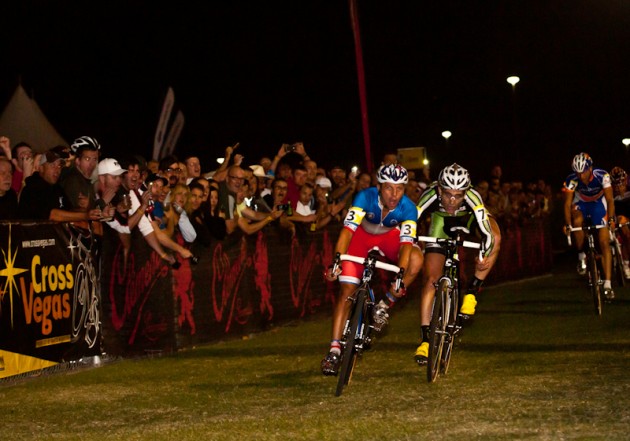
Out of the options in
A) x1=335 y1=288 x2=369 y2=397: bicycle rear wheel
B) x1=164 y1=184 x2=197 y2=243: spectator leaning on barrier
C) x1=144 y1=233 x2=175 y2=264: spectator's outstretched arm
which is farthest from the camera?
x1=164 y1=184 x2=197 y2=243: spectator leaning on barrier

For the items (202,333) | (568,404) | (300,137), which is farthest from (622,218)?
(300,137)

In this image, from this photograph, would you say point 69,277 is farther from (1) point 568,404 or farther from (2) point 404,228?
(1) point 568,404

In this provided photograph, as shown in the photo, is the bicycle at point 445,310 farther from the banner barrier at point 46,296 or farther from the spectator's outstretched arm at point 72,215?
the banner barrier at point 46,296

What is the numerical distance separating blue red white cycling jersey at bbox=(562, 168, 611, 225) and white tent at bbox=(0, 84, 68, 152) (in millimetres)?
8632

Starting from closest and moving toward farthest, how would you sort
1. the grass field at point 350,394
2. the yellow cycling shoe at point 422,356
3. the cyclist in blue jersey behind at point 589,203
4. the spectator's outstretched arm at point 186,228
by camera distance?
the grass field at point 350,394 < the yellow cycling shoe at point 422,356 < the spectator's outstretched arm at point 186,228 < the cyclist in blue jersey behind at point 589,203

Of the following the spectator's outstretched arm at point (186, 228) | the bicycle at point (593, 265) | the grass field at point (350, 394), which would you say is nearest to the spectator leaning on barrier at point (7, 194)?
the grass field at point (350, 394)

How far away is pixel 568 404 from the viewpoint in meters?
8.34

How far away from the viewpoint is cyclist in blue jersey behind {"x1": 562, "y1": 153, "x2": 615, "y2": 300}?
1648 centimetres

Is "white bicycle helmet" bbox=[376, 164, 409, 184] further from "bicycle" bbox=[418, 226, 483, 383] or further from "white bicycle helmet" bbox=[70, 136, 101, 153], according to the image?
"white bicycle helmet" bbox=[70, 136, 101, 153]

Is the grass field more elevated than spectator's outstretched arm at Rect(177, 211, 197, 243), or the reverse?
spectator's outstretched arm at Rect(177, 211, 197, 243)

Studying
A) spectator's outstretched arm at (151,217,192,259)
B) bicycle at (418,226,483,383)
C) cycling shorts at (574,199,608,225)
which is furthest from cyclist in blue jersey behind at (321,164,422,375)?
cycling shorts at (574,199,608,225)

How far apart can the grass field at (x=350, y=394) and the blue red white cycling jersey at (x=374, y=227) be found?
1147mm

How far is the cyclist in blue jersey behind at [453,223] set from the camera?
10.4 m

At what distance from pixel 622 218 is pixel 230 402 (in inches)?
478
